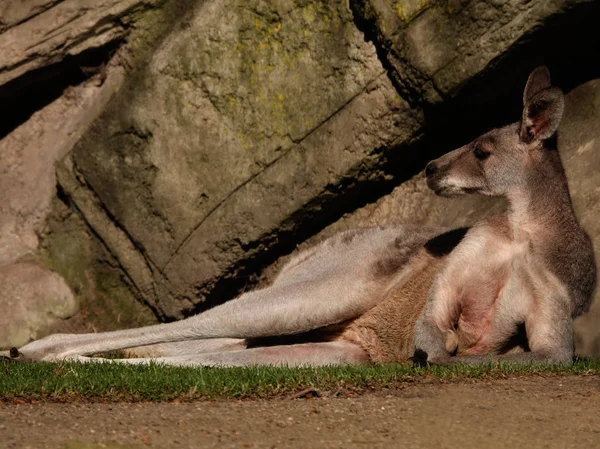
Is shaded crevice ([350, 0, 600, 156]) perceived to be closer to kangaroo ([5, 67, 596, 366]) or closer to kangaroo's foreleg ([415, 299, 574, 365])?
kangaroo ([5, 67, 596, 366])

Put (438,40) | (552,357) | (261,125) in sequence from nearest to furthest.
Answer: (552,357) < (438,40) < (261,125)

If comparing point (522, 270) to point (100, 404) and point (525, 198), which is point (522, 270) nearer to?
point (525, 198)

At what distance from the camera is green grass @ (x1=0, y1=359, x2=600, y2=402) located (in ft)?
17.1

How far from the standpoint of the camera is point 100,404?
198 inches

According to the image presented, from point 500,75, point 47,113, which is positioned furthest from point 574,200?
point 47,113

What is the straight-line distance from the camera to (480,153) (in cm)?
668

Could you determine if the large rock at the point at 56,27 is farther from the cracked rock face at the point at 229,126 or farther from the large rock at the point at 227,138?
the large rock at the point at 227,138

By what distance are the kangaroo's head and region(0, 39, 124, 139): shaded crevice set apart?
3.61 metres

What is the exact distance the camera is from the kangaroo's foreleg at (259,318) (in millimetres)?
6910

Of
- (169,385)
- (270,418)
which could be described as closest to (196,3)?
(169,385)

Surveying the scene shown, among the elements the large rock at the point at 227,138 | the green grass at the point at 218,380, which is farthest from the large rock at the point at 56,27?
the green grass at the point at 218,380

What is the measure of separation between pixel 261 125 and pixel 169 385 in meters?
3.26

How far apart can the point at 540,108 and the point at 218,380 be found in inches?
103

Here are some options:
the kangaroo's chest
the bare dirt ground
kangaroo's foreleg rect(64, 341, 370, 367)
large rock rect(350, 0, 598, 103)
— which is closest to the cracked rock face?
large rock rect(350, 0, 598, 103)
